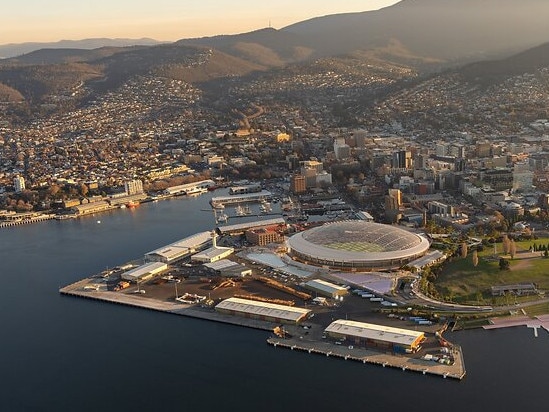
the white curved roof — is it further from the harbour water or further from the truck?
the truck

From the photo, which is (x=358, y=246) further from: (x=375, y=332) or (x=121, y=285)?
(x=121, y=285)

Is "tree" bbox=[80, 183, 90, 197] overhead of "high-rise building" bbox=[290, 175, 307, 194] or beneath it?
overhead

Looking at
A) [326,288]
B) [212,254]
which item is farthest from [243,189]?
[326,288]

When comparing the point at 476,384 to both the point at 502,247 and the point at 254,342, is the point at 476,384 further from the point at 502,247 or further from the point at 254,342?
the point at 502,247

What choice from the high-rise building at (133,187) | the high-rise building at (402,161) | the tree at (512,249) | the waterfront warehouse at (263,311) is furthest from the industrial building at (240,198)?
the tree at (512,249)

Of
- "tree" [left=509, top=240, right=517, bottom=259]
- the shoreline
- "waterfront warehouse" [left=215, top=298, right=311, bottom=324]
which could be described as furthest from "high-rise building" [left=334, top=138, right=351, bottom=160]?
"waterfront warehouse" [left=215, top=298, right=311, bottom=324]

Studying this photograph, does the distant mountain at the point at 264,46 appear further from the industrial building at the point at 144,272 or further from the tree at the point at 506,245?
the tree at the point at 506,245
